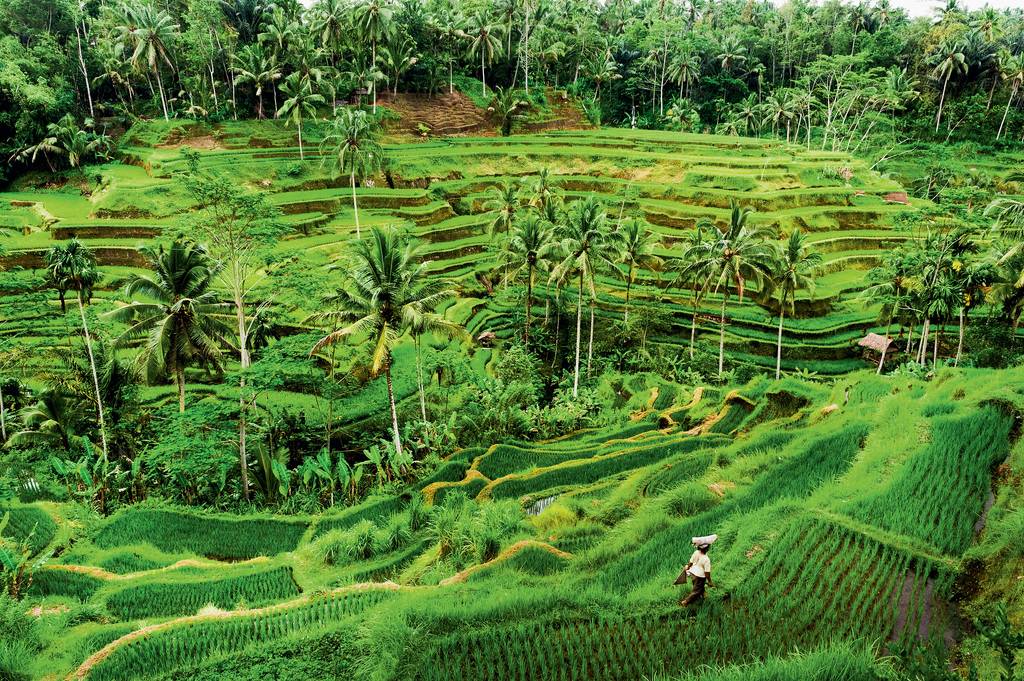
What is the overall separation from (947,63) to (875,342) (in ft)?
155

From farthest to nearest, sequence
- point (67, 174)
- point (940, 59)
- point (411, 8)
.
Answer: point (940, 59) → point (411, 8) → point (67, 174)

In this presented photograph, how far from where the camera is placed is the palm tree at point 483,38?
1981 inches

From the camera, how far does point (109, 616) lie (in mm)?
9031

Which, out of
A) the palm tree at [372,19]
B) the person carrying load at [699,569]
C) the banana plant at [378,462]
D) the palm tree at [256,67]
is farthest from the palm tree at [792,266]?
the palm tree at [256,67]

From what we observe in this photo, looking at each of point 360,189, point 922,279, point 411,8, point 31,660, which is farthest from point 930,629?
point 411,8

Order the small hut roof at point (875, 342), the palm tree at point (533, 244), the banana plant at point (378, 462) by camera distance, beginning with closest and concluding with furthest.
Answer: the banana plant at point (378, 462)
the palm tree at point (533, 244)
the small hut roof at point (875, 342)

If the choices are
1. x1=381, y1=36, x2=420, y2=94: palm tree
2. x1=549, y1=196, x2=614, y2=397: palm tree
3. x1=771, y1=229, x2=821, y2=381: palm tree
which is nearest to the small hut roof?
x1=771, y1=229, x2=821, y2=381: palm tree

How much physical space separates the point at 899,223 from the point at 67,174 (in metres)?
48.4

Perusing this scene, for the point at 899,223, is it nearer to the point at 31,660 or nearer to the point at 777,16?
the point at 31,660

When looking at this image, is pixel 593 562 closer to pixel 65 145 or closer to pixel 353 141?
pixel 353 141

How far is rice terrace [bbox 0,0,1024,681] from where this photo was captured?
672 centimetres

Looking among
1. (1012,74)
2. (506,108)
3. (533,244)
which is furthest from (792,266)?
(1012,74)

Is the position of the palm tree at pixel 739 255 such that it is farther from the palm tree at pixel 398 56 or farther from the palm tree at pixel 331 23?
the palm tree at pixel 331 23

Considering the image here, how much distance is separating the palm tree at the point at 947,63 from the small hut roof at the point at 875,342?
43469mm
